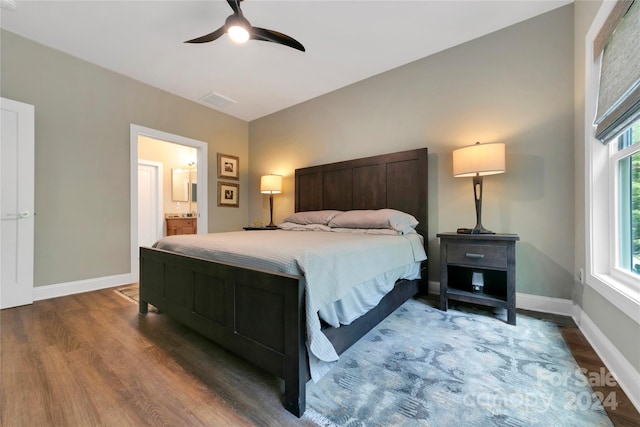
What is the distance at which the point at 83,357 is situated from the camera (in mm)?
1581

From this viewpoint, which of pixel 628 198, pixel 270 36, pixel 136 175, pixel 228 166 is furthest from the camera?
pixel 228 166

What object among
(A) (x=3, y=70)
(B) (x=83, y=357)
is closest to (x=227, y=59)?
(A) (x=3, y=70)

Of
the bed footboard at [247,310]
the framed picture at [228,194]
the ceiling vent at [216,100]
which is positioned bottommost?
the bed footboard at [247,310]

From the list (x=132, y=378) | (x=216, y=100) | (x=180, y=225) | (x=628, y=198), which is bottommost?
(x=132, y=378)

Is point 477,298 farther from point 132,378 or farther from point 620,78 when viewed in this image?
point 132,378

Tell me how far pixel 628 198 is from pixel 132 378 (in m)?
3.12

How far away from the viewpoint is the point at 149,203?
5371 millimetres

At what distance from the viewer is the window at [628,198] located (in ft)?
4.83

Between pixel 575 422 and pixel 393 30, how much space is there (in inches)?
122

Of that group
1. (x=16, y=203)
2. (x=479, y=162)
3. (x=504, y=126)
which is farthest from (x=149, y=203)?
(x=504, y=126)

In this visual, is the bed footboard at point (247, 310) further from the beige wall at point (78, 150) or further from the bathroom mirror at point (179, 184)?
the bathroom mirror at point (179, 184)

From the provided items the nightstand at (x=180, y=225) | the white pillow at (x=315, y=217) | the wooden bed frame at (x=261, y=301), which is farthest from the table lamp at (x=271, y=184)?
the nightstand at (x=180, y=225)

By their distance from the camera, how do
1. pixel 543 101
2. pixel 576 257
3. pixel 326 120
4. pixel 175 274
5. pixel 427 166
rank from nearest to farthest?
pixel 175 274 < pixel 576 257 < pixel 543 101 < pixel 427 166 < pixel 326 120

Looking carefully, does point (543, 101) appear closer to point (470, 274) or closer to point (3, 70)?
point (470, 274)
